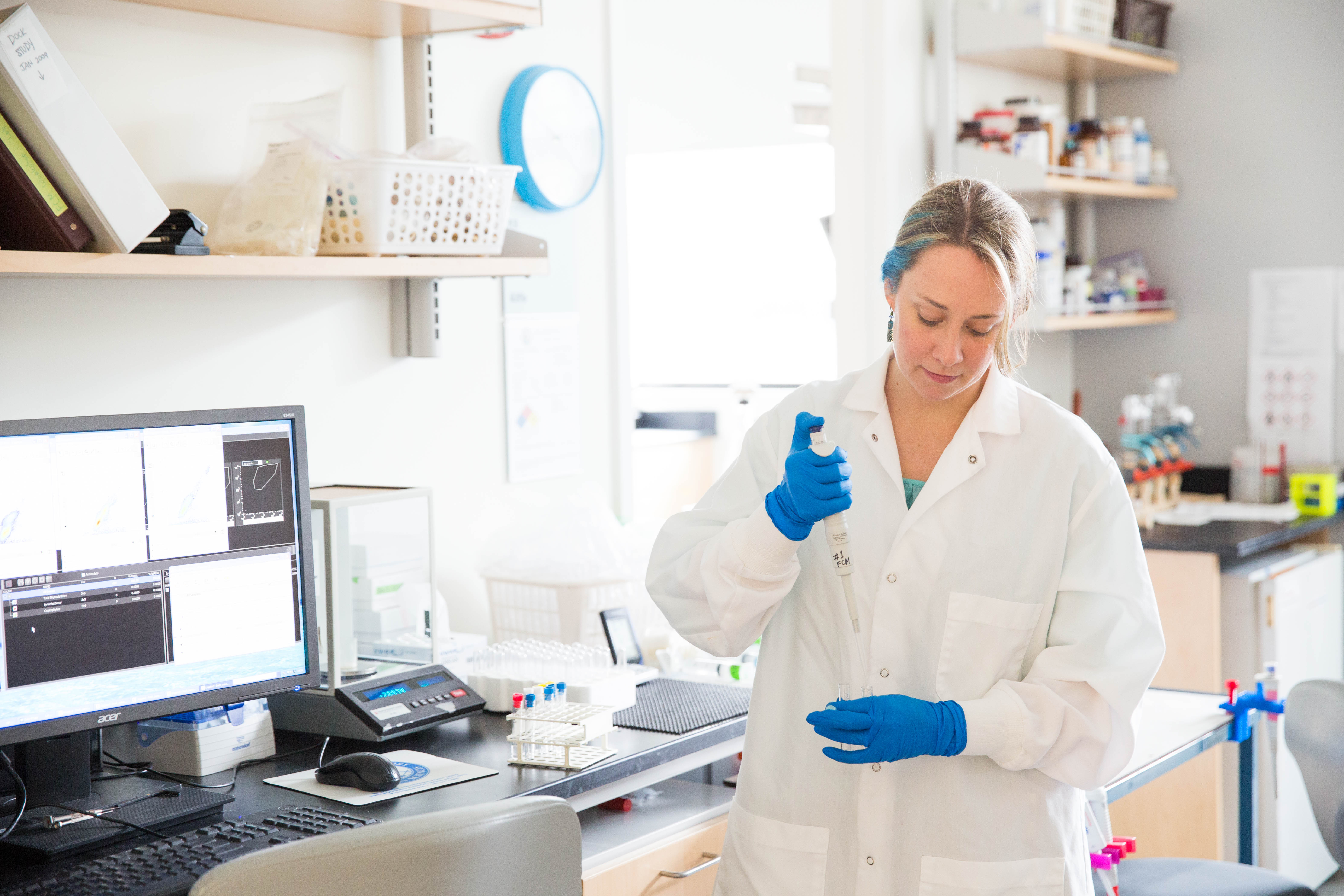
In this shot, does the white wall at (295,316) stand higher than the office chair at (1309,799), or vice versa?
the white wall at (295,316)

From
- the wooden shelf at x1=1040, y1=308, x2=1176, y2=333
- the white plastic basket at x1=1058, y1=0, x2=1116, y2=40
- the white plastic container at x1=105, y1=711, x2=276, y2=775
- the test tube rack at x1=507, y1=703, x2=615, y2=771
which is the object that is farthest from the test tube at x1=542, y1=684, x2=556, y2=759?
the white plastic basket at x1=1058, y1=0, x2=1116, y2=40

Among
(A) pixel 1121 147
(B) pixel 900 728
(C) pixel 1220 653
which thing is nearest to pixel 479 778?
(B) pixel 900 728

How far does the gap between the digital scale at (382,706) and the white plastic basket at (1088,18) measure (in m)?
2.47

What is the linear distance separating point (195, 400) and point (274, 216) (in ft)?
1.11

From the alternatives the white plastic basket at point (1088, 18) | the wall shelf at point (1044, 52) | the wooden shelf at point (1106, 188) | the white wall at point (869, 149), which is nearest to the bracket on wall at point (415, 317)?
the white wall at point (869, 149)

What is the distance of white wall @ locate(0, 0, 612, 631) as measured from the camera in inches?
74.4

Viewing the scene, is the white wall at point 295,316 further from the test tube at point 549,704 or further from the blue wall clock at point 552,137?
the test tube at point 549,704

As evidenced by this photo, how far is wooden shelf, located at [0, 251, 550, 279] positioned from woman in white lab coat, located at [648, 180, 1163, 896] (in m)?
0.66

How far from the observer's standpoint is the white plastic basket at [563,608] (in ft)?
7.77

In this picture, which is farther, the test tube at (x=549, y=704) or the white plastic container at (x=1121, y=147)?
the white plastic container at (x=1121, y=147)

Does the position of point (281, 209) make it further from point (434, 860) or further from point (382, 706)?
point (434, 860)

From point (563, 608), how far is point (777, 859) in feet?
2.95

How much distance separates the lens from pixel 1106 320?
3758mm

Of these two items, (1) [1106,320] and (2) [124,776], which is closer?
(2) [124,776]
